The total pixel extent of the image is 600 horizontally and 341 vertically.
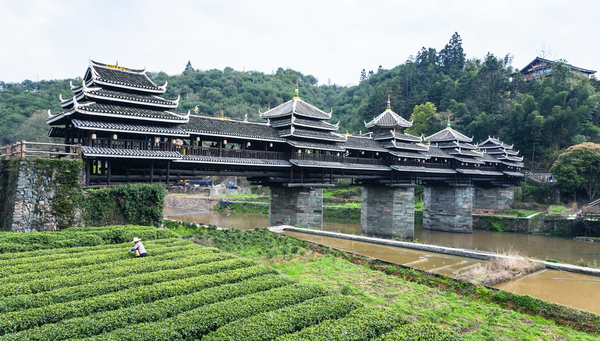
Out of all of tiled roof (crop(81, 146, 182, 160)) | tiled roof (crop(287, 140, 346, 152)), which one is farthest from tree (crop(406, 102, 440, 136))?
tiled roof (crop(81, 146, 182, 160))

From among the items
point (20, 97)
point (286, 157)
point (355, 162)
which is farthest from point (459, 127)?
point (20, 97)

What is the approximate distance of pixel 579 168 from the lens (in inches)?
1516

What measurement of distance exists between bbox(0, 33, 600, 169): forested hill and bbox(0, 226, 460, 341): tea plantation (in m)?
52.4

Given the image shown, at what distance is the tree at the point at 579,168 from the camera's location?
3834 centimetres

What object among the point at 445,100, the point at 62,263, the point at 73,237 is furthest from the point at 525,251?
the point at 445,100

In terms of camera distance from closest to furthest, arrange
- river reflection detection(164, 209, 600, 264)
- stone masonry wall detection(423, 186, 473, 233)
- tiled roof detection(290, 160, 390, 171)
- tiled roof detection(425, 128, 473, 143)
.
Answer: tiled roof detection(290, 160, 390, 171)
river reflection detection(164, 209, 600, 264)
stone masonry wall detection(423, 186, 473, 233)
tiled roof detection(425, 128, 473, 143)

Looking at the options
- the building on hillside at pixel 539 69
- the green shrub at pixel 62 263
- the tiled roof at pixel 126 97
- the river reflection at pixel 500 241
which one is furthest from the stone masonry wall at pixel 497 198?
the green shrub at pixel 62 263

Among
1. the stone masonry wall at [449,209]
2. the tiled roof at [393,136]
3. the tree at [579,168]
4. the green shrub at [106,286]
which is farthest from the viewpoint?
the tree at [579,168]

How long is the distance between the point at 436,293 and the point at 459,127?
55.9 metres

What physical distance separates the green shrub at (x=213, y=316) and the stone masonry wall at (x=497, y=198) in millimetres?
42212

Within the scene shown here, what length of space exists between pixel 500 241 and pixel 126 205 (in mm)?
32135

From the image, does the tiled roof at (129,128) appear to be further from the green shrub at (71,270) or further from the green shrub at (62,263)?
the green shrub at (71,270)

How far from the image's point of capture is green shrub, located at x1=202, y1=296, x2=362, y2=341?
19.9 ft

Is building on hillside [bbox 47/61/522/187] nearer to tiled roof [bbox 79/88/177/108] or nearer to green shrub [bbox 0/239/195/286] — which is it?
tiled roof [bbox 79/88/177/108]
